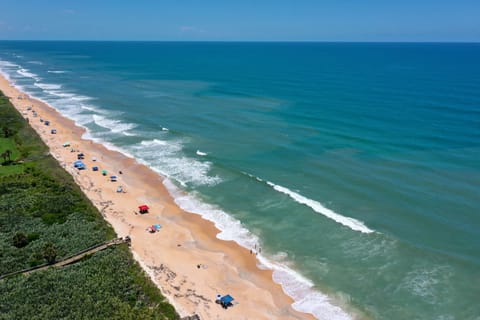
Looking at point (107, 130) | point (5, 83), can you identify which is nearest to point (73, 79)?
point (5, 83)

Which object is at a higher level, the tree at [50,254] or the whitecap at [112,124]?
the whitecap at [112,124]

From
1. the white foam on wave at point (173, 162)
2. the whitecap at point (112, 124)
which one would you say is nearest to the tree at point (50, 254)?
the white foam on wave at point (173, 162)

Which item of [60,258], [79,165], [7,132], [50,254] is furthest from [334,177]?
[7,132]

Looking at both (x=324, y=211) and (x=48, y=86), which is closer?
(x=324, y=211)

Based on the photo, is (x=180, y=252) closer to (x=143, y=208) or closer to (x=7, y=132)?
(x=143, y=208)

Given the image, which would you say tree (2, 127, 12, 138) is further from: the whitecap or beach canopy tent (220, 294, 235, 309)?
beach canopy tent (220, 294, 235, 309)

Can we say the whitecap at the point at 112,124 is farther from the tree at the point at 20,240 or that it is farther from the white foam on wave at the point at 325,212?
the tree at the point at 20,240
